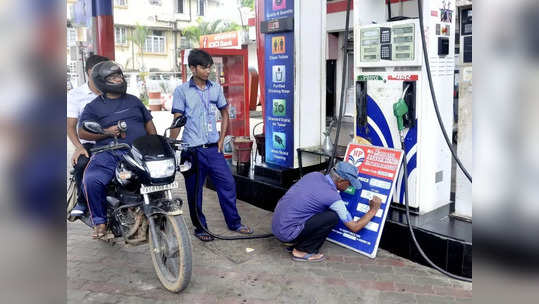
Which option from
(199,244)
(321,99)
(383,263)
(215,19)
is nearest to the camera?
(383,263)

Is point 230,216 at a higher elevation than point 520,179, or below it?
below

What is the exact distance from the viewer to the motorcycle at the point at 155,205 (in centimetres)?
375

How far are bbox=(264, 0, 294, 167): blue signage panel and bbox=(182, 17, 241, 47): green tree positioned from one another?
3451 cm

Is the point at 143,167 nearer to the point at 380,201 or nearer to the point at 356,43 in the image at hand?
the point at 380,201

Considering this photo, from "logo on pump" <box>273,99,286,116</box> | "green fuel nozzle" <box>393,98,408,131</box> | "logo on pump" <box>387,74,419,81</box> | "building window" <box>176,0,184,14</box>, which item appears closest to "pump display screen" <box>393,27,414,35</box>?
"logo on pump" <box>387,74,419,81</box>

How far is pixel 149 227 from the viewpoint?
4.02 metres

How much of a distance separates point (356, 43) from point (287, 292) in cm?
263

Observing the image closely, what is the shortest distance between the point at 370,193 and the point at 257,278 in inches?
53.2

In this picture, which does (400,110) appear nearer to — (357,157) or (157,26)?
(357,157)

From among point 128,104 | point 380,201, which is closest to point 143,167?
point 128,104

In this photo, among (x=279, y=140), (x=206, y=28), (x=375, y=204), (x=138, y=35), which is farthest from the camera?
(x=206, y=28)

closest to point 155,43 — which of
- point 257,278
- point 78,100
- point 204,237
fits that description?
point 78,100

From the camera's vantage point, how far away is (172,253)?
3.83m

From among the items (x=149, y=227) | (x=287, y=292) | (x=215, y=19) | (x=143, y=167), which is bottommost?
(x=287, y=292)
